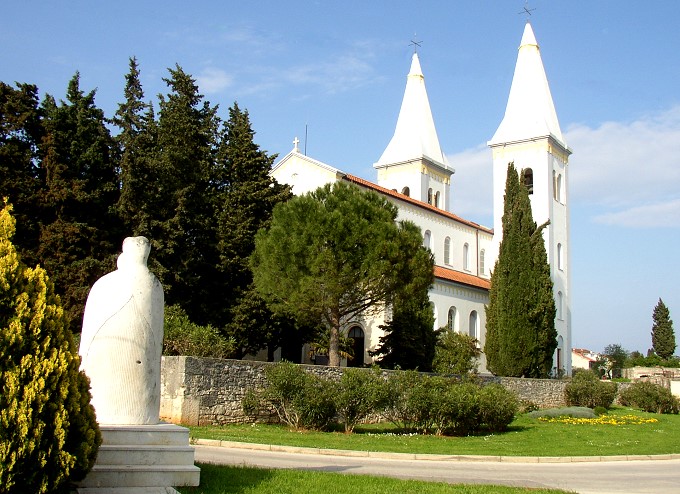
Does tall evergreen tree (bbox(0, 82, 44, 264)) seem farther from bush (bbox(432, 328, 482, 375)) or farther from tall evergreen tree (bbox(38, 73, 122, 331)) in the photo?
bush (bbox(432, 328, 482, 375))

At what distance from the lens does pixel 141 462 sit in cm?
757

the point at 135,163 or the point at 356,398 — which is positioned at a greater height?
the point at 135,163

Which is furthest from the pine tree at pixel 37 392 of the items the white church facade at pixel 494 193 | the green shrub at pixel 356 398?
the white church facade at pixel 494 193

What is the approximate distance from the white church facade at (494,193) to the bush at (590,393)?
472 inches

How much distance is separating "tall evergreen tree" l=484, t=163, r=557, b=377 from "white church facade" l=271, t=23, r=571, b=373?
4.82 m

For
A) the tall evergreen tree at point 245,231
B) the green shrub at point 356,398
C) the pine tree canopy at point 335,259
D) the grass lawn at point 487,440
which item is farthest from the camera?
the tall evergreen tree at point 245,231

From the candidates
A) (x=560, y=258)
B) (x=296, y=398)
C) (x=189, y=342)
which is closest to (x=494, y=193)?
(x=560, y=258)

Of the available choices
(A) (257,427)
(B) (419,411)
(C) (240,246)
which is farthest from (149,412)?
(C) (240,246)

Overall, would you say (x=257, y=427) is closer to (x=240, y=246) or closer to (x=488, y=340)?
(x=240, y=246)

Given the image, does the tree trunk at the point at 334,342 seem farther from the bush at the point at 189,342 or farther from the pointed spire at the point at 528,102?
the pointed spire at the point at 528,102

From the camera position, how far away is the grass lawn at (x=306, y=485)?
8414 millimetres

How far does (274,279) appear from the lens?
2727cm

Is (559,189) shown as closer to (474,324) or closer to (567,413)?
(474,324)

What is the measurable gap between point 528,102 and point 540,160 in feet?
15.7
